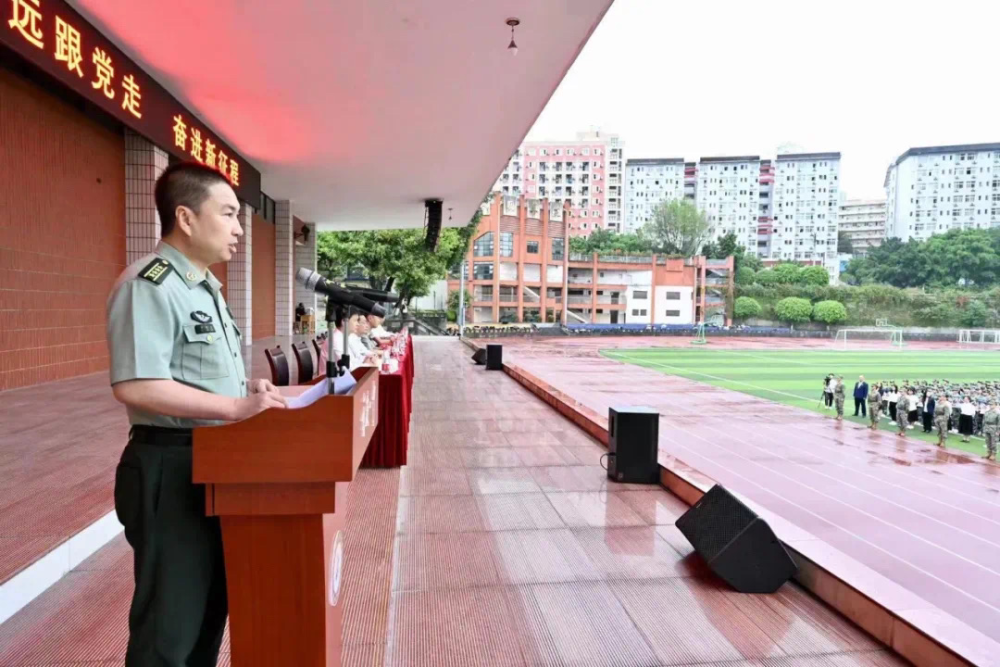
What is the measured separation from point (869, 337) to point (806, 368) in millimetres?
26527

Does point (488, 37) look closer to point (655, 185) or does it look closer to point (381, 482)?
point (381, 482)

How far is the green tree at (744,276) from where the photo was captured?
177 ft

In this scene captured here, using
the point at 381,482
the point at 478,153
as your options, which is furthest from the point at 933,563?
the point at 478,153

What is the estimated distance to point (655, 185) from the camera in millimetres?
89812

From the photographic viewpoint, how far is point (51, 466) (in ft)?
10.9

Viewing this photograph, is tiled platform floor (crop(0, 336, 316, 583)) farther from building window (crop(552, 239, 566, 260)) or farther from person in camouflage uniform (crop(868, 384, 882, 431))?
building window (crop(552, 239, 566, 260))

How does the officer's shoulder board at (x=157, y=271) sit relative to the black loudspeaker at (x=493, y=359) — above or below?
above

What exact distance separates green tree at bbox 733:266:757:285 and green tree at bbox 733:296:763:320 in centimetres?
321

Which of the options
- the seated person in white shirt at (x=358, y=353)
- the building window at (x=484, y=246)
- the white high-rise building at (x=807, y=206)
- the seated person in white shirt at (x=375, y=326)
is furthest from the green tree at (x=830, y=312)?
the seated person in white shirt at (x=358, y=353)

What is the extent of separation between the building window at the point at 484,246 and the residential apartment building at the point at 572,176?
45.0 meters

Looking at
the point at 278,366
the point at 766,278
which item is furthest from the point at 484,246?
the point at 278,366

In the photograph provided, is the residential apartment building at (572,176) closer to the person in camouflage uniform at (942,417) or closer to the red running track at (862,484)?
the red running track at (862,484)

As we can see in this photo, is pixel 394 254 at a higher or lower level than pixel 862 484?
higher

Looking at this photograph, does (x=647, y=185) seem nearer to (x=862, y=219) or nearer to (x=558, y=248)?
(x=862, y=219)
